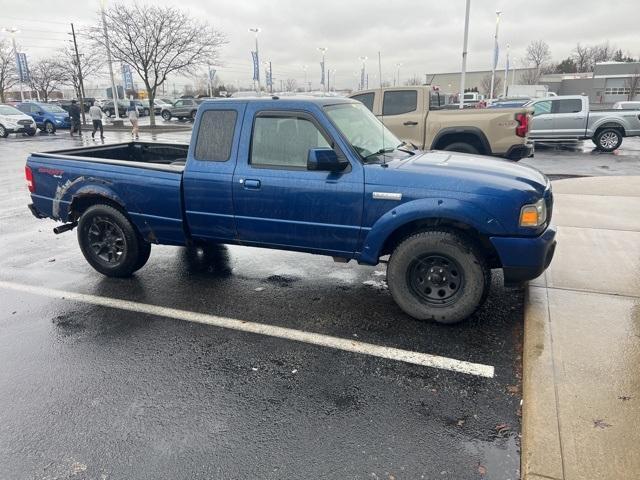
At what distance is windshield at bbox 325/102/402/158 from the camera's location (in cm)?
435

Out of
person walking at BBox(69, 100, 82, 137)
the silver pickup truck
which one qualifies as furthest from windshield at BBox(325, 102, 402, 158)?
person walking at BBox(69, 100, 82, 137)

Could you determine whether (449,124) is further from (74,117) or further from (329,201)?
(74,117)

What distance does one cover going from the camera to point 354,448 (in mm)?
2707

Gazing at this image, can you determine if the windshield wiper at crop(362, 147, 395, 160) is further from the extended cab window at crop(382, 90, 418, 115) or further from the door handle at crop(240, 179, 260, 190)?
the extended cab window at crop(382, 90, 418, 115)

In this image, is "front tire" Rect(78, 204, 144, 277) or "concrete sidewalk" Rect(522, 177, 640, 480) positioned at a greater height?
"front tire" Rect(78, 204, 144, 277)

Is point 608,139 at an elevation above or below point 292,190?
below

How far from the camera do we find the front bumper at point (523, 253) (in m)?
3.80

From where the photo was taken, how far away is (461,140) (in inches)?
400

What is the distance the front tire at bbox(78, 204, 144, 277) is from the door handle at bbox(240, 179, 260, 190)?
152cm

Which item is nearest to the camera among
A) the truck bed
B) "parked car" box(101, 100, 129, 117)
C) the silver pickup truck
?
the truck bed

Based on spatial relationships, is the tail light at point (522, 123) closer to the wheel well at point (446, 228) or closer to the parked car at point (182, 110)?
the wheel well at point (446, 228)

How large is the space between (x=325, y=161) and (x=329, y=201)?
38cm

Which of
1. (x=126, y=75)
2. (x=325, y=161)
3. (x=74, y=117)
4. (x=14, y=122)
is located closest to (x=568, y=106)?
(x=325, y=161)

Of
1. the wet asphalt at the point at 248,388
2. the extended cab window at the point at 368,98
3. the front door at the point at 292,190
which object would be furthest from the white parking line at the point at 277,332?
the extended cab window at the point at 368,98
